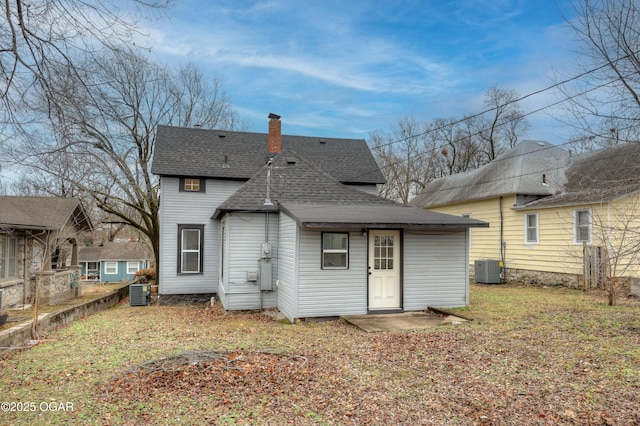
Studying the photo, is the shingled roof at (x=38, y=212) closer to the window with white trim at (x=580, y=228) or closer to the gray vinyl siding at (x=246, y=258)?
the gray vinyl siding at (x=246, y=258)

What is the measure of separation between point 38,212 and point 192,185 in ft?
22.5

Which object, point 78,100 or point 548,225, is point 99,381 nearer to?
point 78,100

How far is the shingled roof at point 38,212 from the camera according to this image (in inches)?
557

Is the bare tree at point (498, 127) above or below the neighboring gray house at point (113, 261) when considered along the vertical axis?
above

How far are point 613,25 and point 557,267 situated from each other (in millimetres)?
10538

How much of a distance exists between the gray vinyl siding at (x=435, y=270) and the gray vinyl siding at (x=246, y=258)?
3.89 metres

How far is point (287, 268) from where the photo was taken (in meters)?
11.0

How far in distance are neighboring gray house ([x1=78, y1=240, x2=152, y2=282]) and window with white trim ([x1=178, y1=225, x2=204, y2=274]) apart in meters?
31.9

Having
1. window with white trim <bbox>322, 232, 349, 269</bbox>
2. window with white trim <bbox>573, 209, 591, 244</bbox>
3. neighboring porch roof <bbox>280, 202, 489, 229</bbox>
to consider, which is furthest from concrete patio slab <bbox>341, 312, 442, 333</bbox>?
window with white trim <bbox>573, 209, 591, 244</bbox>

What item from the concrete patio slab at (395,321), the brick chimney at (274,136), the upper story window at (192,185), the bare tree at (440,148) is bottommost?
→ the concrete patio slab at (395,321)

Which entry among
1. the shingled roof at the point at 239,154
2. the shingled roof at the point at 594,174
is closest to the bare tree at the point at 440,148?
the shingled roof at the point at 239,154

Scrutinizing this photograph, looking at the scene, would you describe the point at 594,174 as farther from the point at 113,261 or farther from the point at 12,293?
the point at 113,261

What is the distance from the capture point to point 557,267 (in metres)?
15.6

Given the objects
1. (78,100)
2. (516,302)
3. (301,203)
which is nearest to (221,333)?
(301,203)
